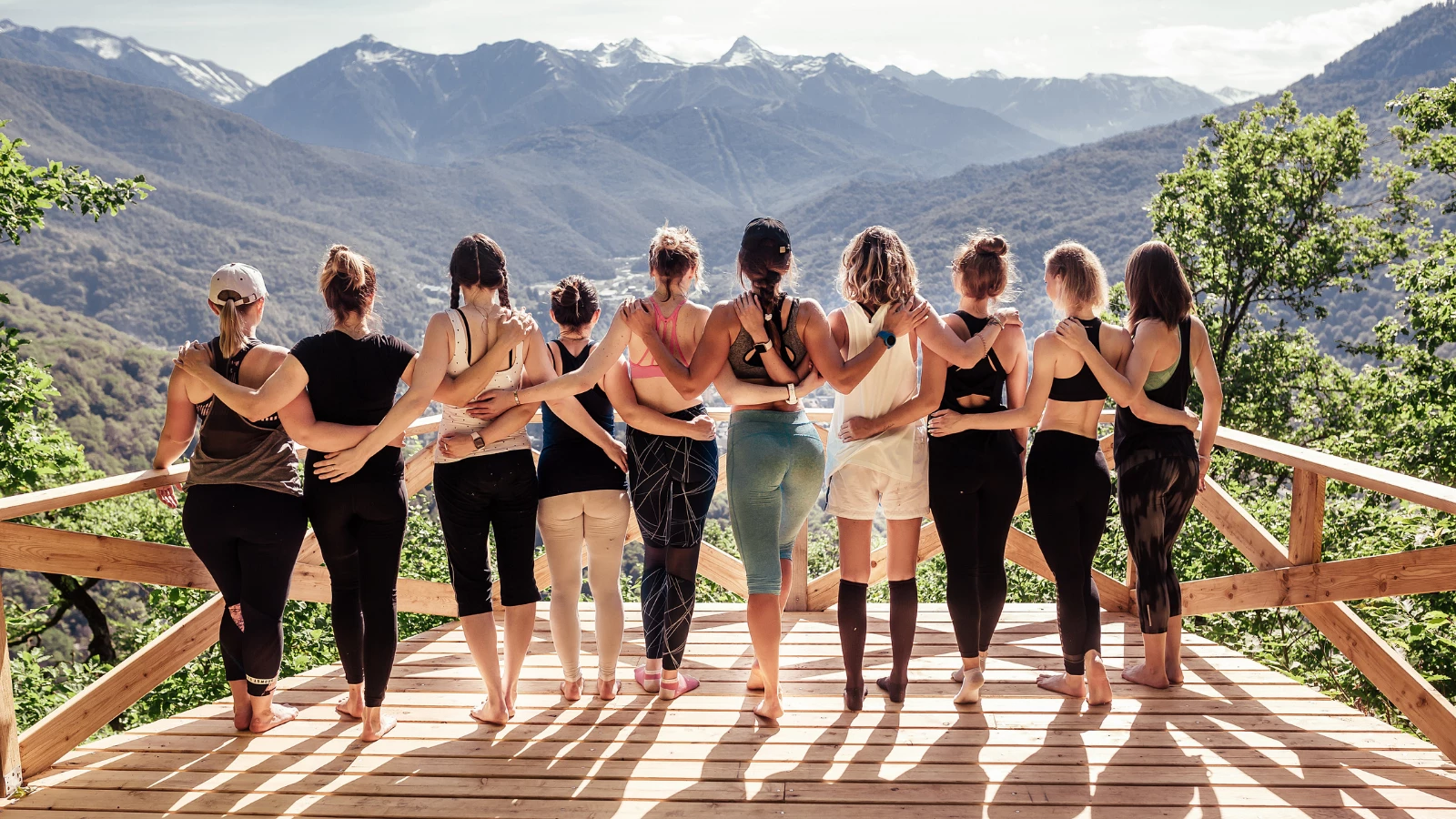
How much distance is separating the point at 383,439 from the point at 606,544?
2.57 feet

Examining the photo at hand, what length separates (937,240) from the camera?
330ft

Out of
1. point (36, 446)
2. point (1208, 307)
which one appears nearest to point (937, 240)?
point (1208, 307)

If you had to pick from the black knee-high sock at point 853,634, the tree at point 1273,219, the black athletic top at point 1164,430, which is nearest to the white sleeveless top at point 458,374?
the black knee-high sock at point 853,634

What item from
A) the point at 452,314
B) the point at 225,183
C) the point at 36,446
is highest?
the point at 225,183

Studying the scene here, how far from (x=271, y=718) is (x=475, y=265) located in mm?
1662

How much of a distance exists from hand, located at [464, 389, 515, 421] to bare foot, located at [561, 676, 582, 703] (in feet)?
3.33

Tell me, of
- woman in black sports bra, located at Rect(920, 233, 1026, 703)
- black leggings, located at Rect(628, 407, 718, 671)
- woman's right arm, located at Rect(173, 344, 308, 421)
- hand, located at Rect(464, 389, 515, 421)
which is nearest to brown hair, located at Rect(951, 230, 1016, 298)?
woman in black sports bra, located at Rect(920, 233, 1026, 703)

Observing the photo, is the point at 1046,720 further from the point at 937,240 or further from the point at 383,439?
the point at 937,240

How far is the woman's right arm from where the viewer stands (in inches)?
100

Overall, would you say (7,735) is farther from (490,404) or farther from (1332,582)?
(1332,582)

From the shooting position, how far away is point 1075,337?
2.78 metres

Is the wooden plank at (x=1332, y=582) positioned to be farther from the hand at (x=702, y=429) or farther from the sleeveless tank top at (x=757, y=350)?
the hand at (x=702, y=429)

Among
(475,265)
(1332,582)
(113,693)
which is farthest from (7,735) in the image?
(1332,582)

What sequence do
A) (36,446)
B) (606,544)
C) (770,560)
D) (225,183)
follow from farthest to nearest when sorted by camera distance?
(225,183)
(36,446)
(606,544)
(770,560)
